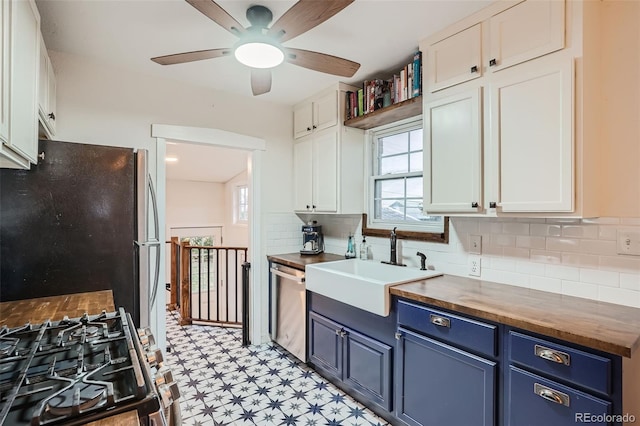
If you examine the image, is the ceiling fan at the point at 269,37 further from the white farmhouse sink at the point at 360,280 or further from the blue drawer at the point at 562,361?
the blue drawer at the point at 562,361

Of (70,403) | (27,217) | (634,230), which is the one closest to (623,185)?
(634,230)

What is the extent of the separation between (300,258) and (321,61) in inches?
67.0

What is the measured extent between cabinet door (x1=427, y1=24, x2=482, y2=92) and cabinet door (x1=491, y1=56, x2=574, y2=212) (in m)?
0.20

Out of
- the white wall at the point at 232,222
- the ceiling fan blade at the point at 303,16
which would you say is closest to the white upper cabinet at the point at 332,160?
the ceiling fan blade at the point at 303,16

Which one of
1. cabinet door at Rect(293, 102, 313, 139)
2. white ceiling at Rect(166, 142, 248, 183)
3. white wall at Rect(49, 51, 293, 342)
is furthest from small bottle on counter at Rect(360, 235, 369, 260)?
white ceiling at Rect(166, 142, 248, 183)

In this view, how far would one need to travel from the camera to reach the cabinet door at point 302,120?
3125mm

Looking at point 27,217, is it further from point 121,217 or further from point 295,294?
point 295,294

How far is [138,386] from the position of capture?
0.79 m

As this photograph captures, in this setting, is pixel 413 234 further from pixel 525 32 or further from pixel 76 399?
pixel 76 399

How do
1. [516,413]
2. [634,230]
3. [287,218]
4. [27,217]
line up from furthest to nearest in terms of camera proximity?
[287,218]
[27,217]
[634,230]
[516,413]

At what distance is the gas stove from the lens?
27.8 inches

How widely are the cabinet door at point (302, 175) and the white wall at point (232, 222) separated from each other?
9.25ft

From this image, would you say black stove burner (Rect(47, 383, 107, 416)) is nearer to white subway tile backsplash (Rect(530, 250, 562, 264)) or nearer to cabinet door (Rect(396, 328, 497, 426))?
cabinet door (Rect(396, 328, 497, 426))

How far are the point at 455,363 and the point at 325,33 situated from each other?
1998mm
